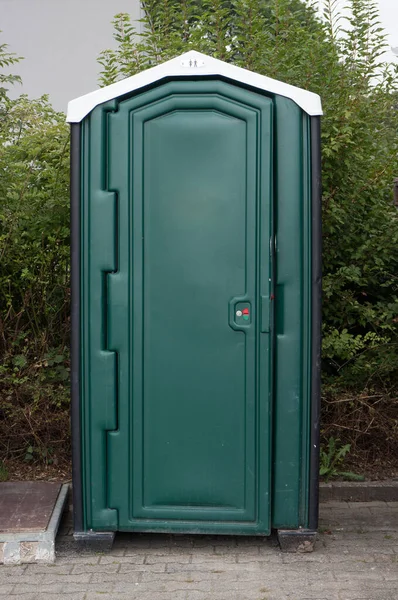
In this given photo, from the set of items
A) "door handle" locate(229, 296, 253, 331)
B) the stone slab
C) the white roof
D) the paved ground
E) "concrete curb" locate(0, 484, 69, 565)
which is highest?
the white roof

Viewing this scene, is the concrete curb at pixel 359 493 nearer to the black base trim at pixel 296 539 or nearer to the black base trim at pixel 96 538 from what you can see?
the black base trim at pixel 296 539

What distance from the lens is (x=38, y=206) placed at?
4.68 meters

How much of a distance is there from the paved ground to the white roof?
2171 millimetres

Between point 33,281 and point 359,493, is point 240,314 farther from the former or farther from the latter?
point 33,281

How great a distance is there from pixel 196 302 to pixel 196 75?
1089 millimetres

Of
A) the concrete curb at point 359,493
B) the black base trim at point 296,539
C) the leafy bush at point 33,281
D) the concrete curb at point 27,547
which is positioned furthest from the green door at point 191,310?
the leafy bush at point 33,281

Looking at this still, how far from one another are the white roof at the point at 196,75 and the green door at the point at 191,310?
0.18 ft

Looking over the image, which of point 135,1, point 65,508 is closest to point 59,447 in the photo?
point 65,508

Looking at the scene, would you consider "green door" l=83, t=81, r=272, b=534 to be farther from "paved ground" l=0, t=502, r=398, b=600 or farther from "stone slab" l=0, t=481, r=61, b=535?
"stone slab" l=0, t=481, r=61, b=535

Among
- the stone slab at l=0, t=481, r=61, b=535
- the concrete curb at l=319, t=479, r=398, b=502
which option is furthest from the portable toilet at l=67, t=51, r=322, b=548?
the concrete curb at l=319, t=479, r=398, b=502

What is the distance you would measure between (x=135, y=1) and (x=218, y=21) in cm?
651

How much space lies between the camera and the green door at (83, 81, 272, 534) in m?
3.51

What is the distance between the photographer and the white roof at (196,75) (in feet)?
11.5

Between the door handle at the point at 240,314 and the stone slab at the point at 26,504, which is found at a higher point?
the door handle at the point at 240,314
